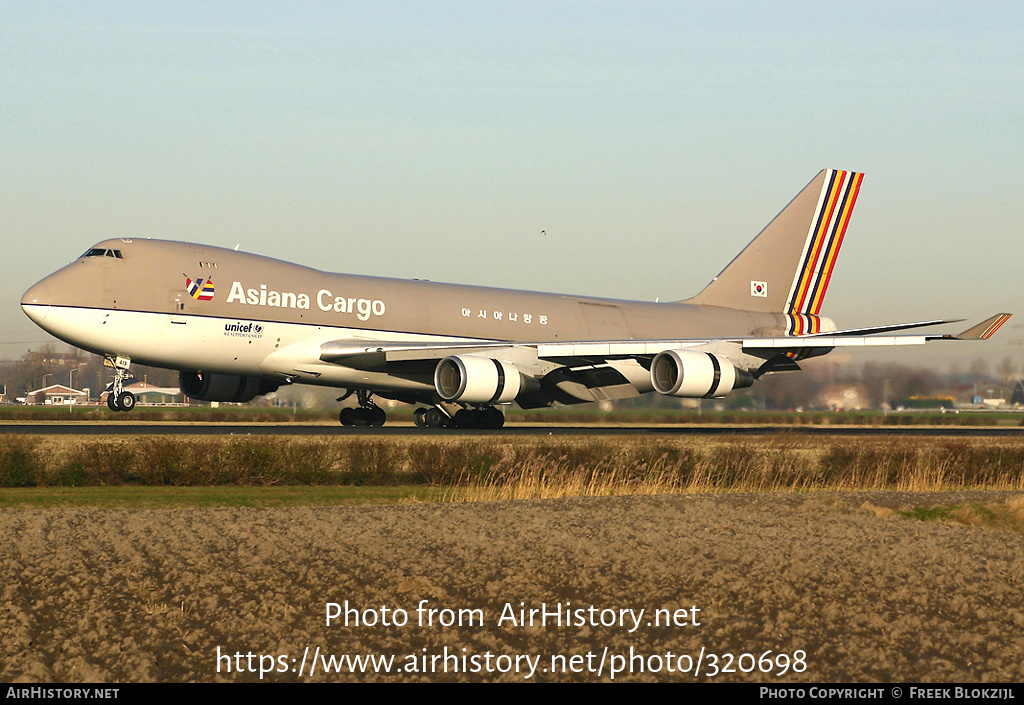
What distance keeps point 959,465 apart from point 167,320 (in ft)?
58.9

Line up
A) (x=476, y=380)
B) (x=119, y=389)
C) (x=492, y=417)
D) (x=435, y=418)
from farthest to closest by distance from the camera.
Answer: (x=492, y=417)
(x=435, y=418)
(x=476, y=380)
(x=119, y=389)

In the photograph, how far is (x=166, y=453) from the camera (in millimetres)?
19047

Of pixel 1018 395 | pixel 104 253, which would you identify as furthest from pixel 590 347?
pixel 1018 395

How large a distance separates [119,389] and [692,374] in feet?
46.8

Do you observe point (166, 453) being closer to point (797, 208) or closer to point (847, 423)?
point (797, 208)

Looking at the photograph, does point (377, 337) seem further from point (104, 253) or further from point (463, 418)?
point (104, 253)

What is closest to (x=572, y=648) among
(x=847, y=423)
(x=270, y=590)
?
(x=270, y=590)

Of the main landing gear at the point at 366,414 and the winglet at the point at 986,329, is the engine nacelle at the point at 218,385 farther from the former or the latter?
the winglet at the point at 986,329

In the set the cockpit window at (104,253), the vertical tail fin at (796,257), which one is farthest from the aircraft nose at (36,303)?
the vertical tail fin at (796,257)

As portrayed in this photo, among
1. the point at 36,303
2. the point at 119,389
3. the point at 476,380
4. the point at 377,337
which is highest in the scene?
the point at 36,303

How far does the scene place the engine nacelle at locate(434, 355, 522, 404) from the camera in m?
29.3

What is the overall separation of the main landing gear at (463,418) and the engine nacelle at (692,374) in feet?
15.4

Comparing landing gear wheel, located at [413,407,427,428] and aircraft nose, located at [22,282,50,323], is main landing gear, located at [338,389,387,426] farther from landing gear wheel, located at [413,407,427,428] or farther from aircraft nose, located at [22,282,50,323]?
aircraft nose, located at [22,282,50,323]

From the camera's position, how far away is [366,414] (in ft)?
110
